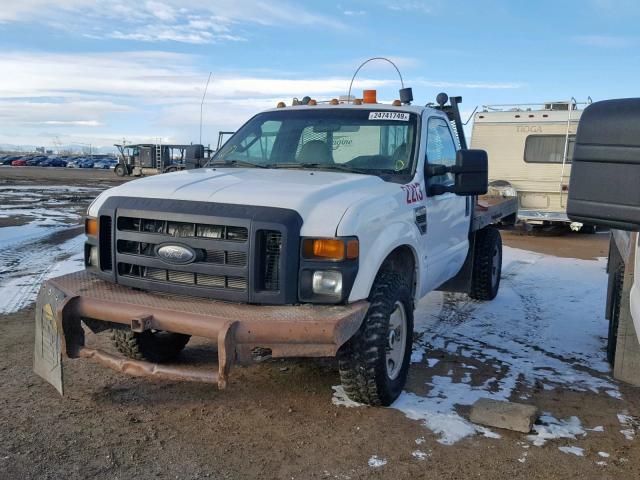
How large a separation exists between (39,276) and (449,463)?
6.23 meters

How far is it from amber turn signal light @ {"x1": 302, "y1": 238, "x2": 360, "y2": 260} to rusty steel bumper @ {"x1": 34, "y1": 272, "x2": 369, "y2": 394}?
299 millimetres

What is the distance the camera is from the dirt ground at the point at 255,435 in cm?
342

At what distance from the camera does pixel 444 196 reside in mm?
5418

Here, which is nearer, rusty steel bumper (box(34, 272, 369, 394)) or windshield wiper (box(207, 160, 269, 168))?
rusty steel bumper (box(34, 272, 369, 394))

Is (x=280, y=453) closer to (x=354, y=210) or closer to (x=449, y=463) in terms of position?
(x=449, y=463)

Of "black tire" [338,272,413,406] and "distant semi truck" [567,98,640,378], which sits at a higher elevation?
"distant semi truck" [567,98,640,378]

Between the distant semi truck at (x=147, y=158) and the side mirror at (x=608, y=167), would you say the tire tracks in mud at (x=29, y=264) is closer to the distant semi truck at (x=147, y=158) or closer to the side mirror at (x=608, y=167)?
the side mirror at (x=608, y=167)

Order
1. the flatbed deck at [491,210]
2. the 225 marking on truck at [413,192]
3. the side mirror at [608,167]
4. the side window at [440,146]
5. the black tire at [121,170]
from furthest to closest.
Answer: the black tire at [121,170], the flatbed deck at [491,210], the side window at [440,146], the 225 marking on truck at [413,192], the side mirror at [608,167]

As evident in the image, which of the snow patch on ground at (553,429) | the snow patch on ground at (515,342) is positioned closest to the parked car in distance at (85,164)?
the snow patch on ground at (515,342)

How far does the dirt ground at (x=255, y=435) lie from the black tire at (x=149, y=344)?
0.21 m

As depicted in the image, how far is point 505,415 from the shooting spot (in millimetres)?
3980

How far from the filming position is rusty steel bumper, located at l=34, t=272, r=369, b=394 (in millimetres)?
3404

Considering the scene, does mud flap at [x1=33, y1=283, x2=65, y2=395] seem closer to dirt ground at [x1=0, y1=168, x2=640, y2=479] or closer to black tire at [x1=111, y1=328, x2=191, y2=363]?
dirt ground at [x1=0, y1=168, x2=640, y2=479]

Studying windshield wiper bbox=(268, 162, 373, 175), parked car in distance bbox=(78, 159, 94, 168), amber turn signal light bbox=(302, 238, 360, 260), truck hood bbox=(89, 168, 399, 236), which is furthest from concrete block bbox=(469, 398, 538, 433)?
parked car in distance bbox=(78, 159, 94, 168)
